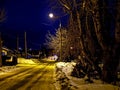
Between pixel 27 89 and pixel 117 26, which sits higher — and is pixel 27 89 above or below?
below

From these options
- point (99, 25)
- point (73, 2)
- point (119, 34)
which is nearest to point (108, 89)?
point (119, 34)

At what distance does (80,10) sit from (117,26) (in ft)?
20.4

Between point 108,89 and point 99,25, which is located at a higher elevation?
point 99,25

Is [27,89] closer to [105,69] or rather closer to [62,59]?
[105,69]

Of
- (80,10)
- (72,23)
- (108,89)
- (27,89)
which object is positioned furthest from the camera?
(72,23)

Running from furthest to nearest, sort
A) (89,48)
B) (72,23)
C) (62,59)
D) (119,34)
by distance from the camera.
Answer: (62,59) → (72,23) → (89,48) → (119,34)

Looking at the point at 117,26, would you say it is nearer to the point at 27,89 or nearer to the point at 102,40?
the point at 102,40

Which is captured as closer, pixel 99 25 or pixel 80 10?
pixel 99 25

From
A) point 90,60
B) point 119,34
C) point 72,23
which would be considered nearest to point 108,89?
point 119,34

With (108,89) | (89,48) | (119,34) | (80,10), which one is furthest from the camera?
(89,48)

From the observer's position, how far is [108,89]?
535 inches

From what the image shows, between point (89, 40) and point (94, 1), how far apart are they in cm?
628

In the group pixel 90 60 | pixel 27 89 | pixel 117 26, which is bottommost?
pixel 27 89

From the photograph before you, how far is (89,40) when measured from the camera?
845 inches
